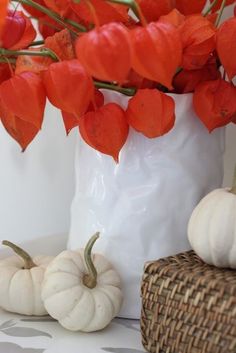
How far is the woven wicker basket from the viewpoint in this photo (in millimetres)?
627

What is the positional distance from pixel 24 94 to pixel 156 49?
0.49 feet

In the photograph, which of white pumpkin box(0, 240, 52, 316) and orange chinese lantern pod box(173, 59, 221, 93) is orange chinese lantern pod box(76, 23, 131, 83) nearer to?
orange chinese lantern pod box(173, 59, 221, 93)

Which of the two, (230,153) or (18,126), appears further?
(230,153)

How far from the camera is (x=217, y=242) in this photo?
68cm

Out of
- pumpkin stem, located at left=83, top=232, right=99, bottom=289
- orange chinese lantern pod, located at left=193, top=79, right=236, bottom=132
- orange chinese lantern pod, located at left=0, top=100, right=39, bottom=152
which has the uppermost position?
orange chinese lantern pod, located at left=193, top=79, right=236, bottom=132

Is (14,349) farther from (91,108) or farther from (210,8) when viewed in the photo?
(210,8)

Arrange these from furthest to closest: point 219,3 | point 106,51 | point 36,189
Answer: point 36,189, point 219,3, point 106,51

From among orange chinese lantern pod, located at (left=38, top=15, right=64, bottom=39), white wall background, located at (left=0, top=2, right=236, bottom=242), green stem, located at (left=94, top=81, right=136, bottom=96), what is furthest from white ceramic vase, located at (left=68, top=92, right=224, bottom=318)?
white wall background, located at (left=0, top=2, right=236, bottom=242)

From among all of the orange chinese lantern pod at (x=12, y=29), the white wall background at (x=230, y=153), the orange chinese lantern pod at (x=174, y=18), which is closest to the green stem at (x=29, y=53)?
the orange chinese lantern pod at (x=12, y=29)

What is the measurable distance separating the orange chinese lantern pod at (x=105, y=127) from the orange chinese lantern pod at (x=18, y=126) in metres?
0.08

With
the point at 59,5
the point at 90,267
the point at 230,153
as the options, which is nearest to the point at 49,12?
the point at 59,5

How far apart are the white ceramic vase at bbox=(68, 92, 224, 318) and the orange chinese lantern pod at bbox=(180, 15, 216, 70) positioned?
0.19 ft

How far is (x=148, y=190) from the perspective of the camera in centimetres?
80

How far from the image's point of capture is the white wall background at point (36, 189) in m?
1.17
